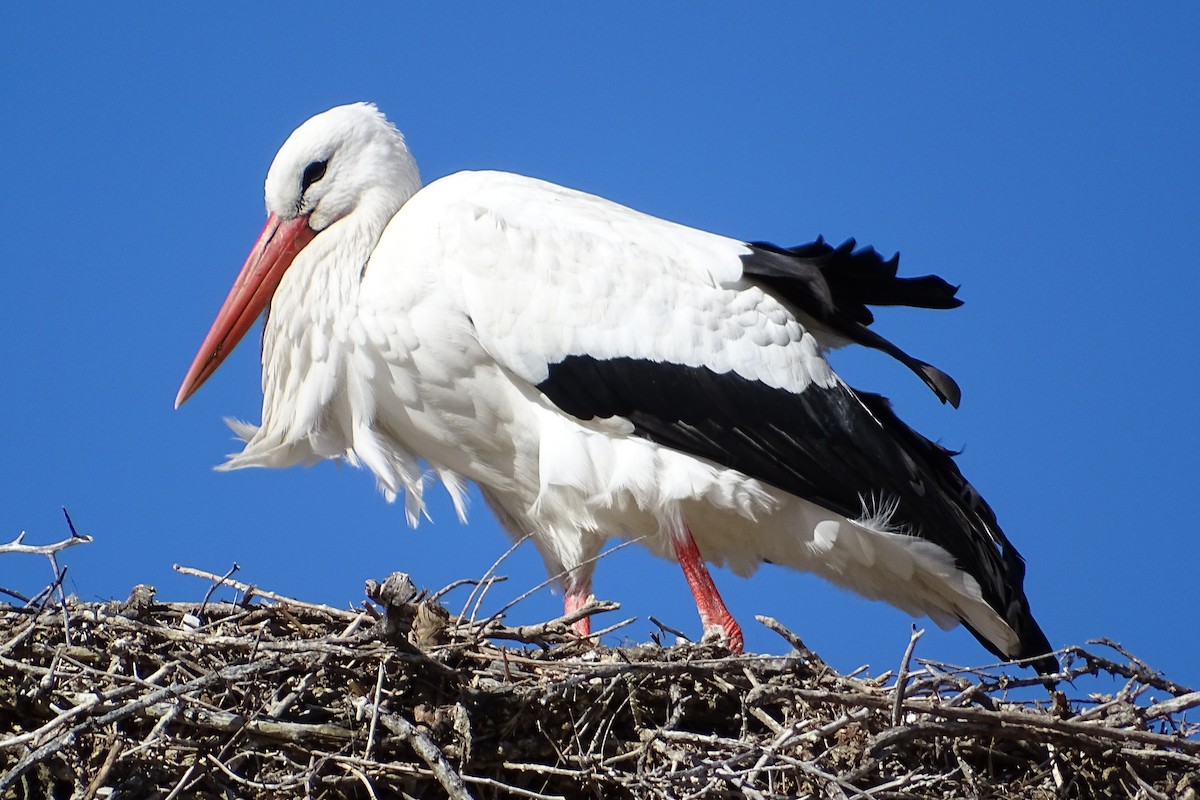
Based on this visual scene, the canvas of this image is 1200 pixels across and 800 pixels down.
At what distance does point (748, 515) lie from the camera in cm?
483

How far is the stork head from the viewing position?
5.29 meters

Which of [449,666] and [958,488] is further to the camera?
[958,488]

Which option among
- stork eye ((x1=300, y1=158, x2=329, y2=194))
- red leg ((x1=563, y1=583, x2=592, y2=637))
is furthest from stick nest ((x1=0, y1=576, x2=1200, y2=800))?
stork eye ((x1=300, y1=158, x2=329, y2=194))

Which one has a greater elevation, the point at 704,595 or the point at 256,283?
the point at 256,283

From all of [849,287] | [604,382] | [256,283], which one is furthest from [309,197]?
[849,287]

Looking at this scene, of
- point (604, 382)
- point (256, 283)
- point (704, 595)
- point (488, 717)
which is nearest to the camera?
point (488, 717)

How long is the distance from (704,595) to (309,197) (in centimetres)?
169

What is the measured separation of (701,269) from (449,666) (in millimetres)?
1581

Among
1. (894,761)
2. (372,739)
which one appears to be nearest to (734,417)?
(894,761)

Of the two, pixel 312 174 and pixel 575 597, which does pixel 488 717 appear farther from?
pixel 312 174

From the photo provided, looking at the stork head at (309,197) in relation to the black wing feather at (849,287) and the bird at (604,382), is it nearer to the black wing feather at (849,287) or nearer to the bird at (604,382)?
the bird at (604,382)

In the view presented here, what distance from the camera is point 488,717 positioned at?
3.94m

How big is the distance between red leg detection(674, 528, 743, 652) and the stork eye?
1.57m

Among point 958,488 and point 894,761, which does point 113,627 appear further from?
point 958,488
